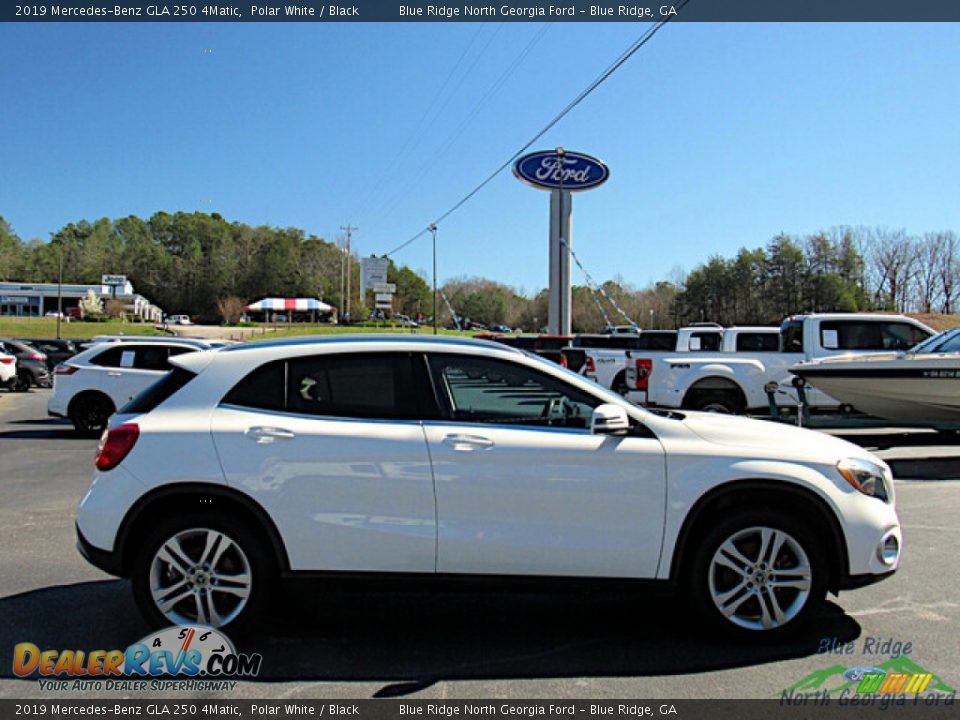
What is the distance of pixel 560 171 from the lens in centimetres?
3067

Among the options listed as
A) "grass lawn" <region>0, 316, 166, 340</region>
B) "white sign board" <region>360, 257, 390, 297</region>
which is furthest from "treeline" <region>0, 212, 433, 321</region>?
"grass lawn" <region>0, 316, 166, 340</region>

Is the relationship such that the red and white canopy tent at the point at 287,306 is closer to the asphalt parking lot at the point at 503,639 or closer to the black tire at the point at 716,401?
the black tire at the point at 716,401

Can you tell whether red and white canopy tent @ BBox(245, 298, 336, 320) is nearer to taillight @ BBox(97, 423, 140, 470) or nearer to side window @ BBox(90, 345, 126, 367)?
side window @ BBox(90, 345, 126, 367)

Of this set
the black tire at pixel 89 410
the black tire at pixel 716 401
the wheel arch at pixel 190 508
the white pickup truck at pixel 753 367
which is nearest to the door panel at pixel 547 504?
the wheel arch at pixel 190 508

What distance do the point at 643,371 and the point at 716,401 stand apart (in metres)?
1.30

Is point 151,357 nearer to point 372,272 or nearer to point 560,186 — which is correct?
point 560,186

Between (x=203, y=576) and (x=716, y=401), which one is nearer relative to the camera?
(x=203, y=576)

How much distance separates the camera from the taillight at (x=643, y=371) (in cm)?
1248

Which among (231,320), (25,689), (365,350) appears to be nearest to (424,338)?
(365,350)

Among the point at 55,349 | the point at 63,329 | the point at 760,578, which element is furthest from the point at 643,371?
the point at 63,329

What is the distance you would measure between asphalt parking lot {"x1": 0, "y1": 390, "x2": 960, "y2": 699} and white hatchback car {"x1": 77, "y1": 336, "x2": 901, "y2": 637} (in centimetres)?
33

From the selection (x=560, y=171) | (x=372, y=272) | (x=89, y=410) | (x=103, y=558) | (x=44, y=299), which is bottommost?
(x=103, y=558)

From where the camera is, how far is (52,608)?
480 centimetres

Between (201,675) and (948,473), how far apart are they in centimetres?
971
